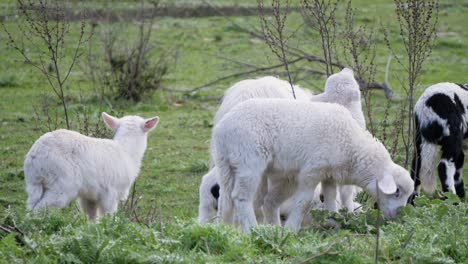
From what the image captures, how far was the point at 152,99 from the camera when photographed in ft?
54.1

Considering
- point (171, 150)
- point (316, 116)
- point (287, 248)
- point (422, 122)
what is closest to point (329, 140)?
point (316, 116)

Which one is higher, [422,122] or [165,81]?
[422,122]

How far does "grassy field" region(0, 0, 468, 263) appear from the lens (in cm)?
616

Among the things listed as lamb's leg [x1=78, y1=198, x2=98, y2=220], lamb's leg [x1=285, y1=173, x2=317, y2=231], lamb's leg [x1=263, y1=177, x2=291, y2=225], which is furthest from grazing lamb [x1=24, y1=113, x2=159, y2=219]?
lamb's leg [x1=285, y1=173, x2=317, y2=231]

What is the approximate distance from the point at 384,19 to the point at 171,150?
1189cm

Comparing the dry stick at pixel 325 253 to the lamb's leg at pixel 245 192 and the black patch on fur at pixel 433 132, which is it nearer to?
the lamb's leg at pixel 245 192

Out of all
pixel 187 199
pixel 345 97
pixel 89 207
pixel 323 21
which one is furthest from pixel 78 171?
pixel 323 21

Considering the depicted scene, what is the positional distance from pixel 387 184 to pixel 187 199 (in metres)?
3.73

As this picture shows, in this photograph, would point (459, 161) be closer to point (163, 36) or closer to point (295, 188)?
point (295, 188)

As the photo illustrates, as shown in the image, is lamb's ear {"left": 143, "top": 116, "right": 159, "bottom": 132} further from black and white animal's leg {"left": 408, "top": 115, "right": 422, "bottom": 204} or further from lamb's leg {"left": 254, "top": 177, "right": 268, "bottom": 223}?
black and white animal's leg {"left": 408, "top": 115, "right": 422, "bottom": 204}

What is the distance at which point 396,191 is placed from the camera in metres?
7.79

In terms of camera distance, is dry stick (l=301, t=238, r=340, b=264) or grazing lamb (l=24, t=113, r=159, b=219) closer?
dry stick (l=301, t=238, r=340, b=264)

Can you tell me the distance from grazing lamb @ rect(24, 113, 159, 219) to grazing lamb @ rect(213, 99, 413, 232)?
1.44 metres

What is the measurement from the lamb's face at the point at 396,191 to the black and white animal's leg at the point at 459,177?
7.62 ft
